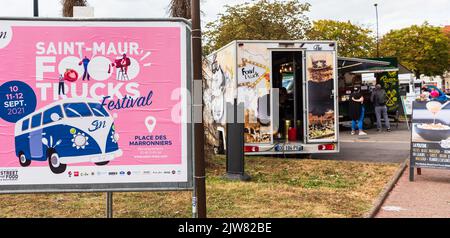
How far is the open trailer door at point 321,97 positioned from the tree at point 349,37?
34.4 meters

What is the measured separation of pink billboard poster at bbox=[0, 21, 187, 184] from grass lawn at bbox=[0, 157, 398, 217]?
1.41 metres

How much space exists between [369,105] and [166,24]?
16408mm

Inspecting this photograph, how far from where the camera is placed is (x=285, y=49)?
9.62 meters

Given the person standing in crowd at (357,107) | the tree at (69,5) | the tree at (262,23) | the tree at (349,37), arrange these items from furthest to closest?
the tree at (349,37), the tree at (262,23), the person standing in crowd at (357,107), the tree at (69,5)

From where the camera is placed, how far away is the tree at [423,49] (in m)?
52.8

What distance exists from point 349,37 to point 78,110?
43988 mm

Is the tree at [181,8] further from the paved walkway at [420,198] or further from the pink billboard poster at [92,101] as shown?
the paved walkway at [420,198]

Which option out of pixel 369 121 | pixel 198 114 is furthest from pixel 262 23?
pixel 198 114

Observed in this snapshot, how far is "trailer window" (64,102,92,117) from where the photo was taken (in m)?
4.75

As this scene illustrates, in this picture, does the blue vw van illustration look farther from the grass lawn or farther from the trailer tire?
the trailer tire

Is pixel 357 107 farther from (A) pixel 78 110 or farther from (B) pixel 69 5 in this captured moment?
(A) pixel 78 110

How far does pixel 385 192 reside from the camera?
7.12m

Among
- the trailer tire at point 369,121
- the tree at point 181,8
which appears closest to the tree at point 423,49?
the trailer tire at point 369,121

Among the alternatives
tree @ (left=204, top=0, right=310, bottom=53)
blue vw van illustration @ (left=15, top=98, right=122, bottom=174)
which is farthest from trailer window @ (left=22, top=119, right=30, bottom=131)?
tree @ (left=204, top=0, right=310, bottom=53)
